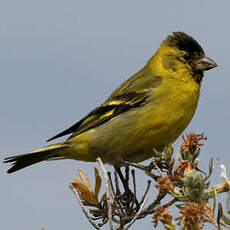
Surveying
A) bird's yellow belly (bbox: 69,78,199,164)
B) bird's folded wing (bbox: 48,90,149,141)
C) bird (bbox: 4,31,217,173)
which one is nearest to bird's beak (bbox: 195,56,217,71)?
bird (bbox: 4,31,217,173)

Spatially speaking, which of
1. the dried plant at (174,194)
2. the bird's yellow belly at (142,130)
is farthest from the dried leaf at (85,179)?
the bird's yellow belly at (142,130)

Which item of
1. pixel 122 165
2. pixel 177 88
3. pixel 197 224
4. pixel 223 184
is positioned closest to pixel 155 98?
pixel 177 88

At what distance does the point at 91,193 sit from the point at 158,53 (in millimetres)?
3218

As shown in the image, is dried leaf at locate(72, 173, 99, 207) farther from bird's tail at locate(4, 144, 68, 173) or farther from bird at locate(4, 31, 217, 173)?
bird's tail at locate(4, 144, 68, 173)

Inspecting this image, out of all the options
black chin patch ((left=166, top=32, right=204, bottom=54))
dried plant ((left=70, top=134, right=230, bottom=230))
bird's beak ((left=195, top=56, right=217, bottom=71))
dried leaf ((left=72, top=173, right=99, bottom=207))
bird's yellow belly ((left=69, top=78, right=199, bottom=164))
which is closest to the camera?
dried plant ((left=70, top=134, right=230, bottom=230))

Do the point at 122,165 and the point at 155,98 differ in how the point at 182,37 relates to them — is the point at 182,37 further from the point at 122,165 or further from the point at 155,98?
the point at 122,165

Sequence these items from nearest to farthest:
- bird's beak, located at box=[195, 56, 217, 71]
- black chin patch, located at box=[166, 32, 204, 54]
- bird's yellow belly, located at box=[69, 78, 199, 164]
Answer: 1. bird's yellow belly, located at box=[69, 78, 199, 164]
2. bird's beak, located at box=[195, 56, 217, 71]
3. black chin patch, located at box=[166, 32, 204, 54]

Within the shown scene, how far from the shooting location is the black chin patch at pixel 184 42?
5.47 metres

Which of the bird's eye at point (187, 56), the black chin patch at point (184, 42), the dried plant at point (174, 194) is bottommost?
the dried plant at point (174, 194)

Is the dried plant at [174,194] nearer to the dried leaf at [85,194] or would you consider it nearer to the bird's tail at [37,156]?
the dried leaf at [85,194]

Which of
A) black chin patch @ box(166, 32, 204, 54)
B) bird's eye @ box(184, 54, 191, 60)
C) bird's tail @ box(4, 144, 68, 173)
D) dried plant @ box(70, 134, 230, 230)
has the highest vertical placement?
black chin patch @ box(166, 32, 204, 54)

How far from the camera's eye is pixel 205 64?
17.6ft

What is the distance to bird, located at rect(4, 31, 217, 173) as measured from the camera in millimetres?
4906

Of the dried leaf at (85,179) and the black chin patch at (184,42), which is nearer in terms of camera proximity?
the dried leaf at (85,179)
